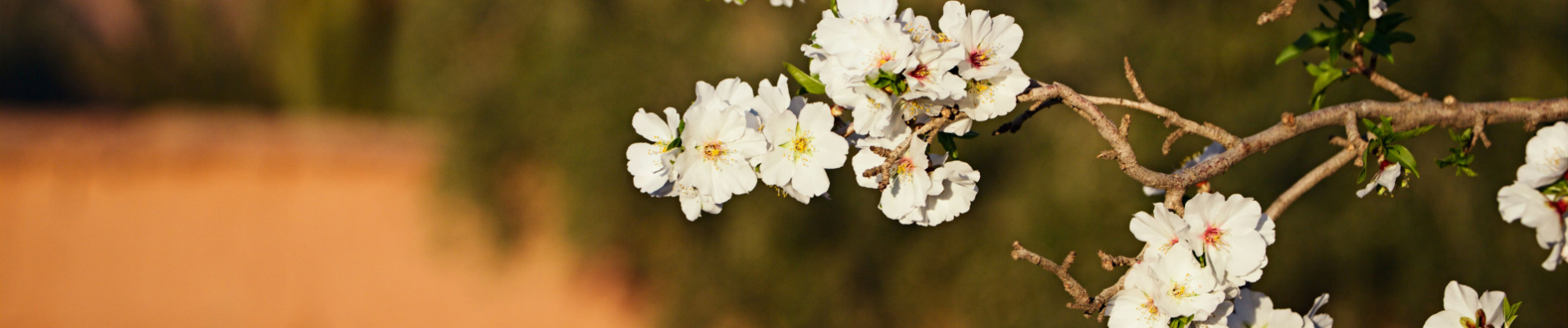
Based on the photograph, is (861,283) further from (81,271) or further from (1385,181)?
(81,271)

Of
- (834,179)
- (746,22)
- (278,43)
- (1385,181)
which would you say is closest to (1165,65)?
(834,179)

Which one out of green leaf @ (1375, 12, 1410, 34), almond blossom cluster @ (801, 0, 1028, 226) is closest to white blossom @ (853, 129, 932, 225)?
almond blossom cluster @ (801, 0, 1028, 226)

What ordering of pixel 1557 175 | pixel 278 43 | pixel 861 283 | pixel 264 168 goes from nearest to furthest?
pixel 1557 175, pixel 861 283, pixel 264 168, pixel 278 43

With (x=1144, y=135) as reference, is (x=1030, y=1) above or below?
above

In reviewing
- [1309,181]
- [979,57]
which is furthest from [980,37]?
[1309,181]

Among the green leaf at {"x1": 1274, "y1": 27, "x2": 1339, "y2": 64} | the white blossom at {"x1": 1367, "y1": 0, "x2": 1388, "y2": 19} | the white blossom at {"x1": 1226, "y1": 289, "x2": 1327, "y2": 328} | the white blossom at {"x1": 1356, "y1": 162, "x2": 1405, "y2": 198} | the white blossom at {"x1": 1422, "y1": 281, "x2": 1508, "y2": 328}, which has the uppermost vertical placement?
the white blossom at {"x1": 1367, "y1": 0, "x2": 1388, "y2": 19}

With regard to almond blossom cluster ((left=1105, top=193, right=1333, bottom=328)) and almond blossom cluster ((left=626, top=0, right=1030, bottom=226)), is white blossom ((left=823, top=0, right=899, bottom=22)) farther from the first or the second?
almond blossom cluster ((left=1105, top=193, right=1333, bottom=328))
